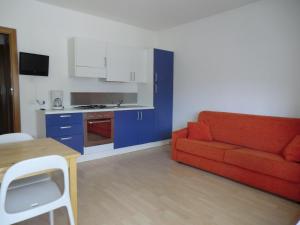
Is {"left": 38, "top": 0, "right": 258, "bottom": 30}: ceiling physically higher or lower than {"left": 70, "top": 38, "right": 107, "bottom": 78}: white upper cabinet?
higher

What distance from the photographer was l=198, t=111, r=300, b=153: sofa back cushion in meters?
2.87

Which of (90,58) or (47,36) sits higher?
(47,36)

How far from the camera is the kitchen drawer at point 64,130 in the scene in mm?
3211

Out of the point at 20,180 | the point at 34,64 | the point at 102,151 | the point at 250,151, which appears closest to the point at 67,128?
the point at 102,151

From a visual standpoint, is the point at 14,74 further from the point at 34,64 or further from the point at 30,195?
the point at 30,195

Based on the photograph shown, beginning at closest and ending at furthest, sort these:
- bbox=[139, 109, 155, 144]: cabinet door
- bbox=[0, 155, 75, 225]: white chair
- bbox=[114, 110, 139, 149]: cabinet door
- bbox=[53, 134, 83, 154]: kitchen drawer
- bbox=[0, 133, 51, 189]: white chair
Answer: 1. bbox=[0, 155, 75, 225]: white chair
2. bbox=[0, 133, 51, 189]: white chair
3. bbox=[53, 134, 83, 154]: kitchen drawer
4. bbox=[114, 110, 139, 149]: cabinet door
5. bbox=[139, 109, 155, 144]: cabinet door

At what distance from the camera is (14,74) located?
325 cm

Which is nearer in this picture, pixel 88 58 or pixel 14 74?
pixel 14 74

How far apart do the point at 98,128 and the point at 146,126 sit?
1073 mm

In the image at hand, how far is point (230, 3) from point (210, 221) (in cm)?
317

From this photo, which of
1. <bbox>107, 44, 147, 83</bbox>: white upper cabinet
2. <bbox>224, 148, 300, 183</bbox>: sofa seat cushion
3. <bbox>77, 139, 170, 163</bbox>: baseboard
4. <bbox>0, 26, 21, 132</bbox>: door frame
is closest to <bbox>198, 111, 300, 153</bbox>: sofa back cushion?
<bbox>224, 148, 300, 183</bbox>: sofa seat cushion

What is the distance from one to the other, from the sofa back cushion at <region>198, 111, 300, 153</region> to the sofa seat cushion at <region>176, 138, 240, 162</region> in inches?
9.0

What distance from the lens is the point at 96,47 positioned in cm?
384

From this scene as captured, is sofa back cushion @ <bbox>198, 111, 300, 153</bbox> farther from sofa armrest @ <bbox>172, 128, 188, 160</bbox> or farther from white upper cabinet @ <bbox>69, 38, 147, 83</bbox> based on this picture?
white upper cabinet @ <bbox>69, 38, 147, 83</bbox>
